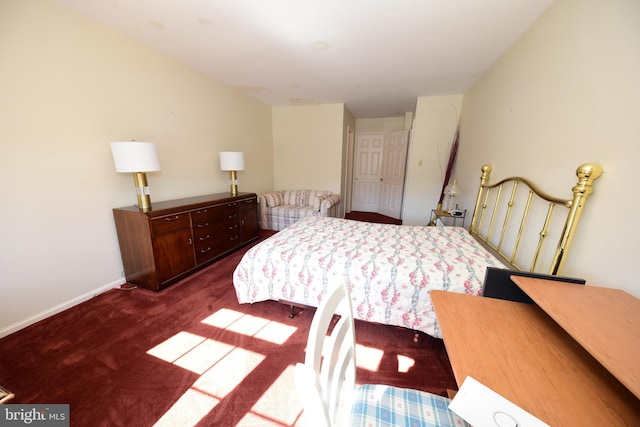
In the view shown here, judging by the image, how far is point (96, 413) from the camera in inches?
43.2

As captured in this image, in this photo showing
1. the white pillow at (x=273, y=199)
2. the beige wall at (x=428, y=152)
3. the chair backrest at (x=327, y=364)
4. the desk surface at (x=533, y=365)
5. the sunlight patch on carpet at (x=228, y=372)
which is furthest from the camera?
the white pillow at (x=273, y=199)

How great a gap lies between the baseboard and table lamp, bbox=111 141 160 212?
90cm

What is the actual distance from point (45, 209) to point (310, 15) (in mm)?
2619

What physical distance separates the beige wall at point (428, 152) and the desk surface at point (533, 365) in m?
3.24

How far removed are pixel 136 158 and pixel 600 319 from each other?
2.87 m

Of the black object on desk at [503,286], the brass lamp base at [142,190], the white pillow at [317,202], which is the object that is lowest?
the white pillow at [317,202]

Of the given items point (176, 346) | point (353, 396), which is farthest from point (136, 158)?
point (353, 396)

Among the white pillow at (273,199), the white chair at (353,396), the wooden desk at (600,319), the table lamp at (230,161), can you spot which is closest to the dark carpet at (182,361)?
the white chair at (353,396)

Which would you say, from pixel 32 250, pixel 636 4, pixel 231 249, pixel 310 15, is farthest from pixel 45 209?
pixel 636 4

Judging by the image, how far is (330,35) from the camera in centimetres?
198

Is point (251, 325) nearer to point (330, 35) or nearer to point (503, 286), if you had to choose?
point (503, 286)

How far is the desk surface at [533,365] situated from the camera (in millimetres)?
558

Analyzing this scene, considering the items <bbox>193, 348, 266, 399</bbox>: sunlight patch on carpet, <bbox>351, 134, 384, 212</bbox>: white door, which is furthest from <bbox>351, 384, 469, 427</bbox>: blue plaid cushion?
<bbox>351, 134, 384, 212</bbox>: white door

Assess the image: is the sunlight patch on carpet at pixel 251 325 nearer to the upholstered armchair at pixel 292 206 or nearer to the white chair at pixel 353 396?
the white chair at pixel 353 396
